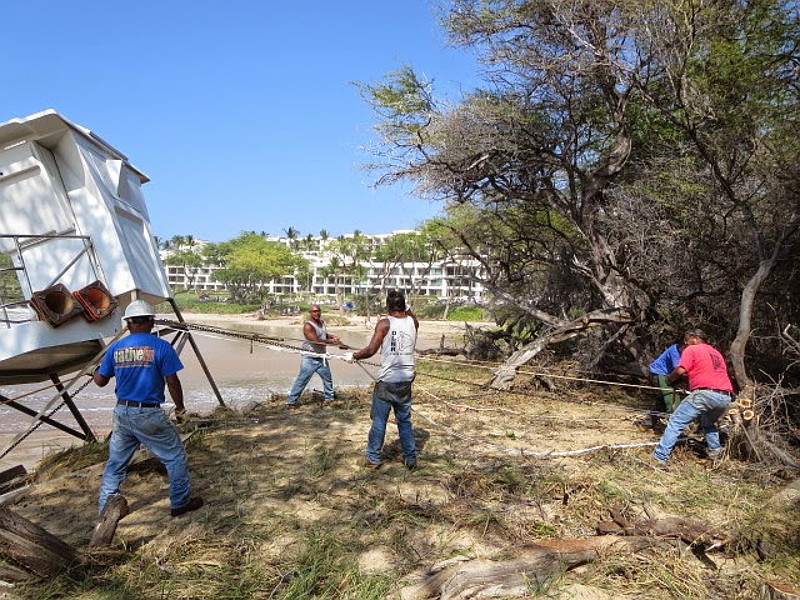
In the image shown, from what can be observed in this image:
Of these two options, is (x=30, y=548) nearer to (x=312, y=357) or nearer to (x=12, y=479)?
(x=12, y=479)

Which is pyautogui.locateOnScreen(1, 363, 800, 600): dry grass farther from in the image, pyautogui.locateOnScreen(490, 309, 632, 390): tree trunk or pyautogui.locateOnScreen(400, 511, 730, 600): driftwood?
pyautogui.locateOnScreen(490, 309, 632, 390): tree trunk

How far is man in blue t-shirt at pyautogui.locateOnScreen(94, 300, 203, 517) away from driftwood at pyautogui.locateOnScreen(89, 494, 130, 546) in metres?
0.40

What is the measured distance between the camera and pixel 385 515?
4523 millimetres

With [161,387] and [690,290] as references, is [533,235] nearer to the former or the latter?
[690,290]

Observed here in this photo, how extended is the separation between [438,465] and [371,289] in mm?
69522

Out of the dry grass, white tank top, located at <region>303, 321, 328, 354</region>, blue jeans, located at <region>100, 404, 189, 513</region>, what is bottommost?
the dry grass

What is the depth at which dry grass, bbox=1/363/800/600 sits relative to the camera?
3564 mm

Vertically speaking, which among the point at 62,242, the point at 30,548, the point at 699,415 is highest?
the point at 62,242

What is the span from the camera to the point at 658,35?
8680 mm

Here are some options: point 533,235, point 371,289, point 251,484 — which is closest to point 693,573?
point 251,484

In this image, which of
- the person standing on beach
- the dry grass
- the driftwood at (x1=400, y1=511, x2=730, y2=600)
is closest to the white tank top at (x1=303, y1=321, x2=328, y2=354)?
the person standing on beach

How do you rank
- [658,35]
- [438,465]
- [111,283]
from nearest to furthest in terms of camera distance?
[438,465]
[111,283]
[658,35]

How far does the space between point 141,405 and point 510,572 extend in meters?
3.03

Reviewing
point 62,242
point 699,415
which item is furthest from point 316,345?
point 699,415
